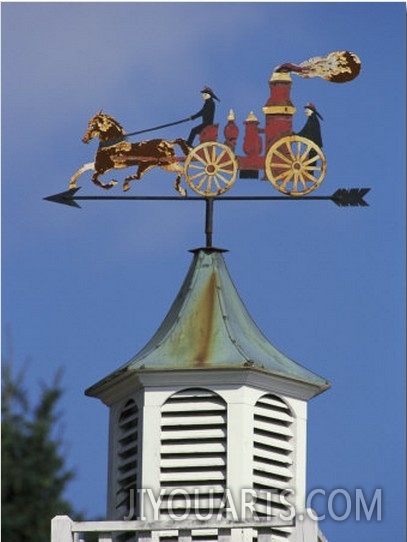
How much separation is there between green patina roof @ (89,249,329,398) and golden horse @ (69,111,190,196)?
1058 millimetres

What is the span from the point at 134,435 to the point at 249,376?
3.84 ft

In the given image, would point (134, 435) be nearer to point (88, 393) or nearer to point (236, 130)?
point (88, 393)

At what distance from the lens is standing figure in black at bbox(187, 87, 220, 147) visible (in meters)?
25.8

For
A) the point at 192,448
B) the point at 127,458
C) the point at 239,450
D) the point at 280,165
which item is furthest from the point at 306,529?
the point at 280,165

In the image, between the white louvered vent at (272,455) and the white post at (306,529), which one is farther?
the white louvered vent at (272,455)

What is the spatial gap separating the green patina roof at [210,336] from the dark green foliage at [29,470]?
5.28 meters

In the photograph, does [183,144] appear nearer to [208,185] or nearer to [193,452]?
[208,185]

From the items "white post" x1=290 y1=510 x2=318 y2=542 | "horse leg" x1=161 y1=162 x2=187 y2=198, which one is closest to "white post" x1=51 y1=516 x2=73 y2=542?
"white post" x1=290 y1=510 x2=318 y2=542

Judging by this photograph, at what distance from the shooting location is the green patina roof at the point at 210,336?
24.3m

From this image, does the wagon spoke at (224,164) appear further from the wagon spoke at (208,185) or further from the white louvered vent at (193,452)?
the white louvered vent at (193,452)

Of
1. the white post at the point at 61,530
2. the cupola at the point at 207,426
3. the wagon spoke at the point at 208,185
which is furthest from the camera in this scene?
the wagon spoke at the point at 208,185

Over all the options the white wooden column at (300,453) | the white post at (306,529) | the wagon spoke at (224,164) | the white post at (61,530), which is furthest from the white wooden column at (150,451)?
the wagon spoke at (224,164)

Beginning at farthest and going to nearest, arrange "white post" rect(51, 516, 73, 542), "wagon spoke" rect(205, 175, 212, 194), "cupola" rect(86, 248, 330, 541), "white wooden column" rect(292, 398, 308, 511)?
"wagon spoke" rect(205, 175, 212, 194)
"white wooden column" rect(292, 398, 308, 511)
"cupola" rect(86, 248, 330, 541)
"white post" rect(51, 516, 73, 542)

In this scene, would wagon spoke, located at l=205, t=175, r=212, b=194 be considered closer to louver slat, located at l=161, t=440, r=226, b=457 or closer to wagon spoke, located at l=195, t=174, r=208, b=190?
wagon spoke, located at l=195, t=174, r=208, b=190
